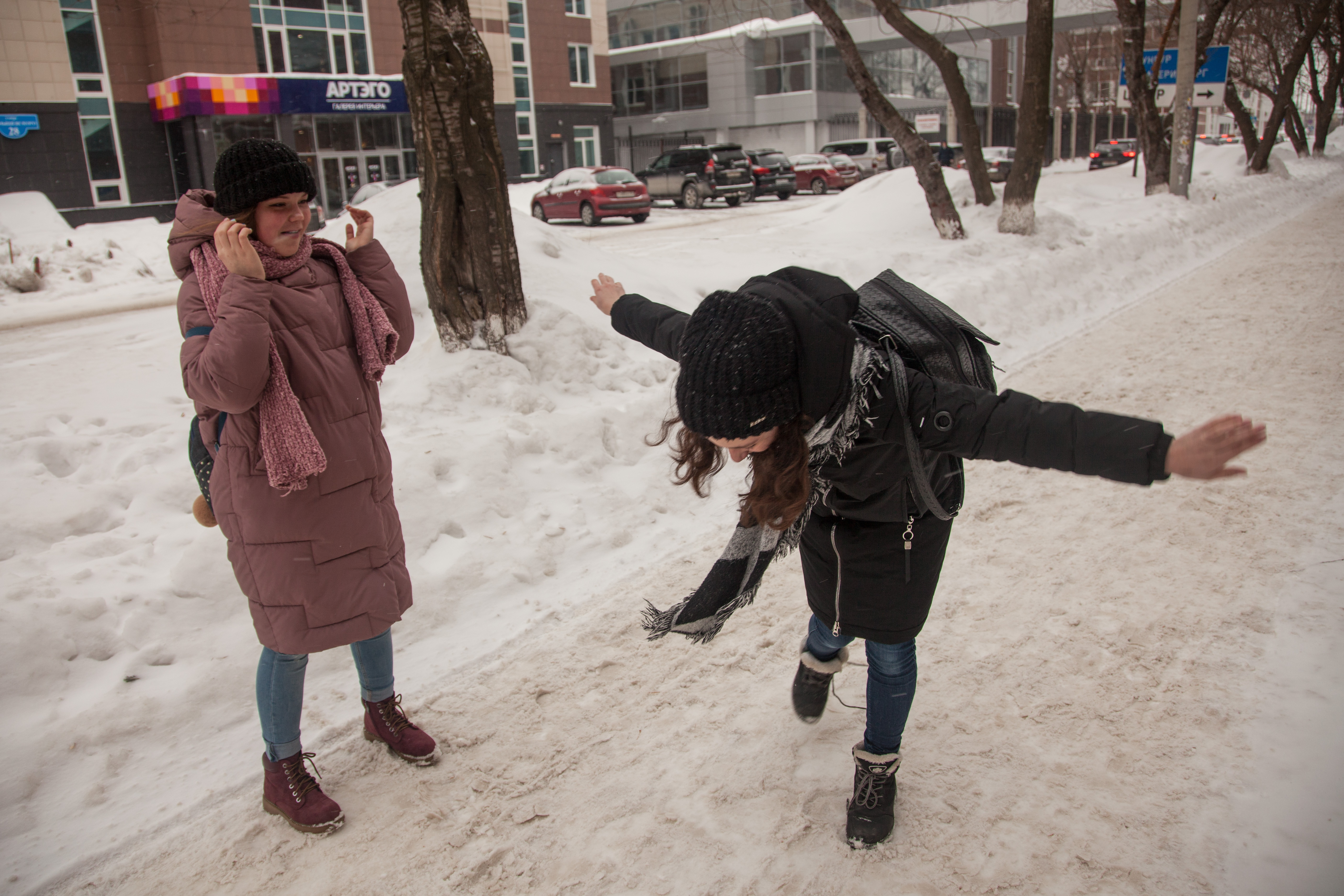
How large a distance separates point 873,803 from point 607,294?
1697 mm

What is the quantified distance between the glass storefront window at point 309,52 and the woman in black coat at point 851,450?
31.8 metres

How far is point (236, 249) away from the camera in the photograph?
210cm

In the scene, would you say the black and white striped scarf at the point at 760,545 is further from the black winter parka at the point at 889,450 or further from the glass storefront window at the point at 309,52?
the glass storefront window at the point at 309,52

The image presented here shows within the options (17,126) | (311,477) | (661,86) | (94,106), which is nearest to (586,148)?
(661,86)

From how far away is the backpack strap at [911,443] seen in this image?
191 cm

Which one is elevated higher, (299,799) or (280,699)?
(280,699)

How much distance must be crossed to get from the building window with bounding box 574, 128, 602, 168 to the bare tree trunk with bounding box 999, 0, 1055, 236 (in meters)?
30.0

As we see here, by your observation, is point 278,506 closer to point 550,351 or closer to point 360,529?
point 360,529

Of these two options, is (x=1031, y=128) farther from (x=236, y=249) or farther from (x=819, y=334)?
(x=236, y=249)

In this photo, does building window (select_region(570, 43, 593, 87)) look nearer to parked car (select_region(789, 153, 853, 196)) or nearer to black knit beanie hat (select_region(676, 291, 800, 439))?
parked car (select_region(789, 153, 853, 196))

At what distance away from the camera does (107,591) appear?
3.40m

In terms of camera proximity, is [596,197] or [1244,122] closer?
[596,197]

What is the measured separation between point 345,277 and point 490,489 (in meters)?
2.01

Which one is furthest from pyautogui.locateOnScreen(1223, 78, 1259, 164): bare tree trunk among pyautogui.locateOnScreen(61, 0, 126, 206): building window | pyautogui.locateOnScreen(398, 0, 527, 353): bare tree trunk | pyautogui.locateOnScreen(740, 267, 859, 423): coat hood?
pyautogui.locateOnScreen(61, 0, 126, 206): building window
